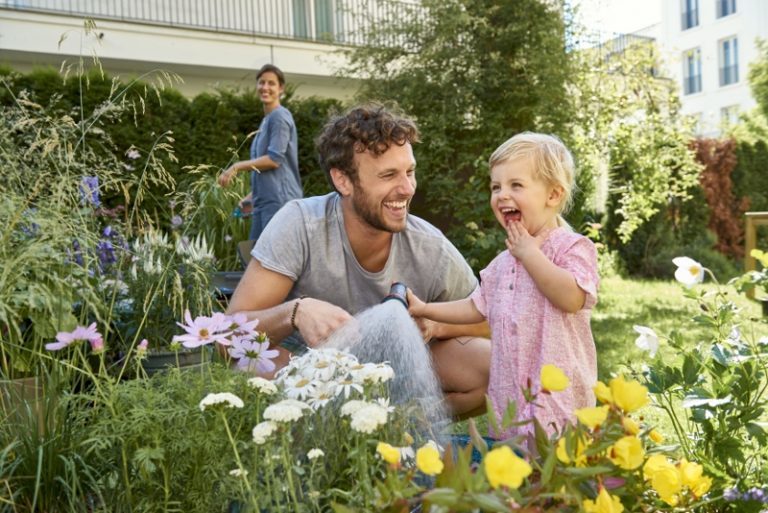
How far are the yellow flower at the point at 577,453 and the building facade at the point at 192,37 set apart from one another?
36.8 ft

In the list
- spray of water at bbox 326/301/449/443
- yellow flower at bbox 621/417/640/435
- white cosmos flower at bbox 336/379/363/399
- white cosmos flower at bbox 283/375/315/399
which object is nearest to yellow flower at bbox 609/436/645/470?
yellow flower at bbox 621/417/640/435

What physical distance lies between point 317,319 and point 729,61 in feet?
112

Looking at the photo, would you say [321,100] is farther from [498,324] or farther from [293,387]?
[293,387]

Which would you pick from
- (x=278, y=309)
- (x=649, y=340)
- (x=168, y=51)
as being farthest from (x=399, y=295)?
(x=168, y=51)

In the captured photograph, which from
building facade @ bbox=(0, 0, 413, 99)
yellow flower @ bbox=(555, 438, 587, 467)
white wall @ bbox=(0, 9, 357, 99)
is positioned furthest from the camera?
building facade @ bbox=(0, 0, 413, 99)

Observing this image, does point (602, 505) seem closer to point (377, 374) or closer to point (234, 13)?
point (377, 374)

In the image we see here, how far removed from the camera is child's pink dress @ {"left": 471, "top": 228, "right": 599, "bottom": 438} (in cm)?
220

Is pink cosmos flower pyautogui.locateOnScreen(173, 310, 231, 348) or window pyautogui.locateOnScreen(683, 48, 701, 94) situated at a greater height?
window pyautogui.locateOnScreen(683, 48, 701, 94)

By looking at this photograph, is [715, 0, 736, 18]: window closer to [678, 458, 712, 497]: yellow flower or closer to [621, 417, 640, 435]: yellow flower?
[678, 458, 712, 497]: yellow flower

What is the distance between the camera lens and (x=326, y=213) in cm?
275

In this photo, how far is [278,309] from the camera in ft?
7.83

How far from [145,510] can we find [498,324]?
116cm

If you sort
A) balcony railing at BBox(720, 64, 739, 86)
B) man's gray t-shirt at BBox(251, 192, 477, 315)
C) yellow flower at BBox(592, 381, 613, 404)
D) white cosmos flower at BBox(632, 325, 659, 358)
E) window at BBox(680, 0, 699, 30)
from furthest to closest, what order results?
window at BBox(680, 0, 699, 30) < balcony railing at BBox(720, 64, 739, 86) < man's gray t-shirt at BBox(251, 192, 477, 315) < white cosmos flower at BBox(632, 325, 659, 358) < yellow flower at BBox(592, 381, 613, 404)

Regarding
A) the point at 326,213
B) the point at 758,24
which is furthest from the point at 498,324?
the point at 758,24
